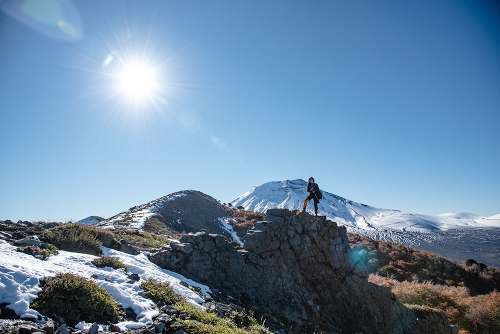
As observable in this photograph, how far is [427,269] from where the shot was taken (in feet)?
138

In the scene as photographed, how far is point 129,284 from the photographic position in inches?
385

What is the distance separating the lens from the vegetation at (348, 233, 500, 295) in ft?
129

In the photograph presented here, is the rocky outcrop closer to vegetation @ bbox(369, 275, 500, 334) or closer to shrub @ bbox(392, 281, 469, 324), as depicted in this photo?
vegetation @ bbox(369, 275, 500, 334)

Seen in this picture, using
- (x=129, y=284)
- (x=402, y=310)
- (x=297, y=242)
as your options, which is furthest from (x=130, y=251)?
(x=402, y=310)

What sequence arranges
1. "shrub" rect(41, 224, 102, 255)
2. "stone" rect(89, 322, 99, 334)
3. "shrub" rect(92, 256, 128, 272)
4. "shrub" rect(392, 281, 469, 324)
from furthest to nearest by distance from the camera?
"shrub" rect(392, 281, 469, 324)
"shrub" rect(41, 224, 102, 255)
"shrub" rect(92, 256, 128, 272)
"stone" rect(89, 322, 99, 334)

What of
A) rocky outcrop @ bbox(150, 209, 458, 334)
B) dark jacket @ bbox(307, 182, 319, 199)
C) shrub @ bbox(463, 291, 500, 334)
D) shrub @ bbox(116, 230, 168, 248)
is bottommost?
shrub @ bbox(463, 291, 500, 334)

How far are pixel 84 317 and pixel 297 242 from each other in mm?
14494

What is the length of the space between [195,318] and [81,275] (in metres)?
4.32

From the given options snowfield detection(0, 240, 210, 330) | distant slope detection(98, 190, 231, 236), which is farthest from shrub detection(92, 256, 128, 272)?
distant slope detection(98, 190, 231, 236)

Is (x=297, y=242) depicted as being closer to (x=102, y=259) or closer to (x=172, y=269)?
(x=172, y=269)

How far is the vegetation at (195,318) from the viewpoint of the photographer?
288 inches

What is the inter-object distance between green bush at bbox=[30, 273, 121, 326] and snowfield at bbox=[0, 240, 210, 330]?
26 cm

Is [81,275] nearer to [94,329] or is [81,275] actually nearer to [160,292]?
[160,292]

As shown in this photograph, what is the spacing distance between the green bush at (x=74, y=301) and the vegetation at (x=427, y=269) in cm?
3602
